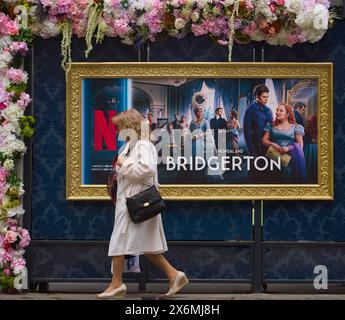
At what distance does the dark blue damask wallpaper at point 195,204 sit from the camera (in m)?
14.5

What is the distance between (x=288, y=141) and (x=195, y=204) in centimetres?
139

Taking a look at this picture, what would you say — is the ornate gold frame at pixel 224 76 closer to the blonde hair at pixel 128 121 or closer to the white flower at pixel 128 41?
the white flower at pixel 128 41

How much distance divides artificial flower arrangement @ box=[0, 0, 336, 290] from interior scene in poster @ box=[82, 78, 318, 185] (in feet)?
2.03

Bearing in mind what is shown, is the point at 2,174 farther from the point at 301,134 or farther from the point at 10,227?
the point at 301,134

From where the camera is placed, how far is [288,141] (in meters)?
14.6

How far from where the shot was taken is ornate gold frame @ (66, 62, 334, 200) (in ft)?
47.7

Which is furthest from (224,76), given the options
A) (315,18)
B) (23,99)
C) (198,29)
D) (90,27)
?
(23,99)

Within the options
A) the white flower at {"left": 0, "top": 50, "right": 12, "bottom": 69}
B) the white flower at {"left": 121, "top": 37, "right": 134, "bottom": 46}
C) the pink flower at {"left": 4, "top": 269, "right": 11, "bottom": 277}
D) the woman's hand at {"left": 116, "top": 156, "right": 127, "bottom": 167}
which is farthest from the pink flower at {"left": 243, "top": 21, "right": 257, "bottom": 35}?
the pink flower at {"left": 4, "top": 269, "right": 11, "bottom": 277}

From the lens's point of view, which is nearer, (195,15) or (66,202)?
(195,15)

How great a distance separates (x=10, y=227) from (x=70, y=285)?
1532 millimetres

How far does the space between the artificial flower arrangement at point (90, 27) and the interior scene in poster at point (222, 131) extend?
24.4 inches

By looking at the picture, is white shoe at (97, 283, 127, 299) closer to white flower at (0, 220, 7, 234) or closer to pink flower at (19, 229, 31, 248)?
pink flower at (19, 229, 31, 248)

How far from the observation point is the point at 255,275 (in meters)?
14.5

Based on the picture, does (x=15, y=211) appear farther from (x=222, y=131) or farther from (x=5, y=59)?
(x=222, y=131)
